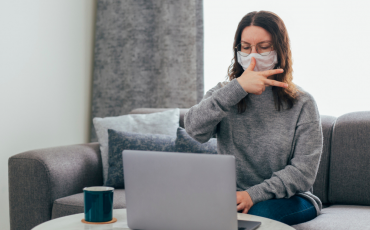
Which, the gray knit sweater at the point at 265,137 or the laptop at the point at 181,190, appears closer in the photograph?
the laptop at the point at 181,190

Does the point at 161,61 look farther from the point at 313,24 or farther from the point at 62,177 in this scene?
the point at 62,177

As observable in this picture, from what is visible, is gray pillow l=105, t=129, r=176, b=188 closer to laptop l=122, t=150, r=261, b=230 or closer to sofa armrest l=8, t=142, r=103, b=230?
sofa armrest l=8, t=142, r=103, b=230

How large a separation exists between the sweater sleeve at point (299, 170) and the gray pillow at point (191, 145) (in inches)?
21.6

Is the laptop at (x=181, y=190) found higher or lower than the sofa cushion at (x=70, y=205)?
higher

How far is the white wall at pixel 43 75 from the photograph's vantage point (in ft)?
6.84

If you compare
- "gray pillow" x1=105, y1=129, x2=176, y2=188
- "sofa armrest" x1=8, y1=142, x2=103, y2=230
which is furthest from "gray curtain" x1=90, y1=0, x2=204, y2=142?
"sofa armrest" x1=8, y1=142, x2=103, y2=230

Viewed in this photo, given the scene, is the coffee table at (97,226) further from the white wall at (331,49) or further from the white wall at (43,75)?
the white wall at (331,49)

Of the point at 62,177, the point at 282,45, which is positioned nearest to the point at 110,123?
the point at 62,177

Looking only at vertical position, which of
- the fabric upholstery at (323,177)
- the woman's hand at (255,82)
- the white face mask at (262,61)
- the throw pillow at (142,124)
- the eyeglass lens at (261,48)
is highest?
the eyeglass lens at (261,48)

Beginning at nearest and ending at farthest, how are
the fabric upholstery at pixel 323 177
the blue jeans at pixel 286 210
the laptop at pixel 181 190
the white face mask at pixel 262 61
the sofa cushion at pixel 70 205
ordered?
the laptop at pixel 181 190
the blue jeans at pixel 286 210
the white face mask at pixel 262 61
the sofa cushion at pixel 70 205
the fabric upholstery at pixel 323 177

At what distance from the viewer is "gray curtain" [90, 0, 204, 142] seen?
2631mm

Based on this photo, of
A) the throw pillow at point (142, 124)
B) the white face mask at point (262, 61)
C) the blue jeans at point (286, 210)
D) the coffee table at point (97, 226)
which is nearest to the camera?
the coffee table at point (97, 226)

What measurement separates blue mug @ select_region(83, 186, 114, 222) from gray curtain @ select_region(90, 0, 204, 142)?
1.69 m

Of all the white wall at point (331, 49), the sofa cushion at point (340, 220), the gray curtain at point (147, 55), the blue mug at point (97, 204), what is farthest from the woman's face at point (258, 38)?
the gray curtain at point (147, 55)
